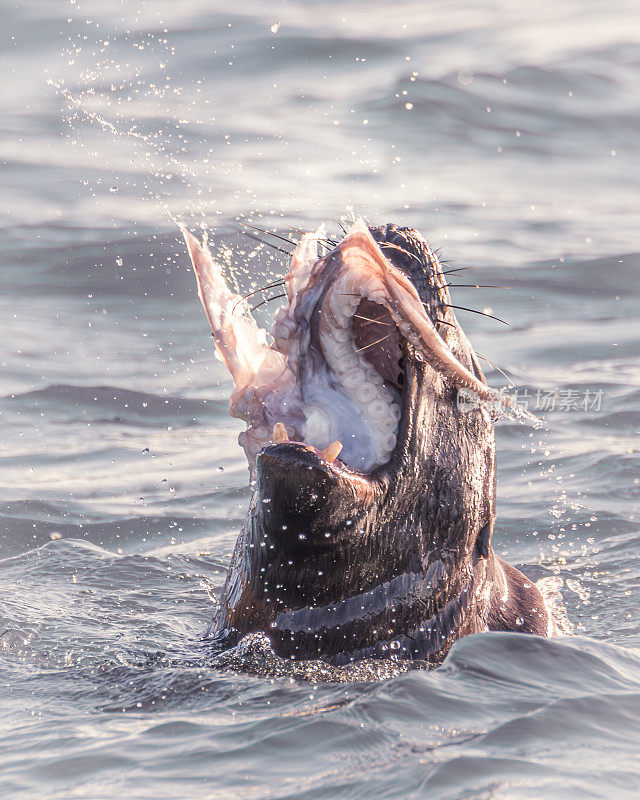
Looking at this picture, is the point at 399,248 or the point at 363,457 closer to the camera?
the point at 363,457

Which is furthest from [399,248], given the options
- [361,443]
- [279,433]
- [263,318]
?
[263,318]

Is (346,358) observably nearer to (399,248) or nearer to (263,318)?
(399,248)

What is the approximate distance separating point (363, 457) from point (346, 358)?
305mm

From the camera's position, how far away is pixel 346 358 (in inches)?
133

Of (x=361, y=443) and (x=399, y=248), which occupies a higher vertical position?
(x=399, y=248)

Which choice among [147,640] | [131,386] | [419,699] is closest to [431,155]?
A: [131,386]

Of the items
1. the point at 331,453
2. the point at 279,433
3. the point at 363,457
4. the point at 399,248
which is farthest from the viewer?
the point at 399,248

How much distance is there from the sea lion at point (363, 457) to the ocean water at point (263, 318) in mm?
183

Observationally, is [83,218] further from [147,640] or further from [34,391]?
[147,640]

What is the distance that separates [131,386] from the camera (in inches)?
341

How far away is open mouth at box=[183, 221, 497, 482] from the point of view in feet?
10.4

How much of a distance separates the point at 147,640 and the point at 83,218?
6.89 m

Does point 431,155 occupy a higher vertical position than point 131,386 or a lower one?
higher

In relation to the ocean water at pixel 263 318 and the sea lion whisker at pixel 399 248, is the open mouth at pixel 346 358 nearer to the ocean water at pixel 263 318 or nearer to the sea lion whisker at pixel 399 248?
the sea lion whisker at pixel 399 248
